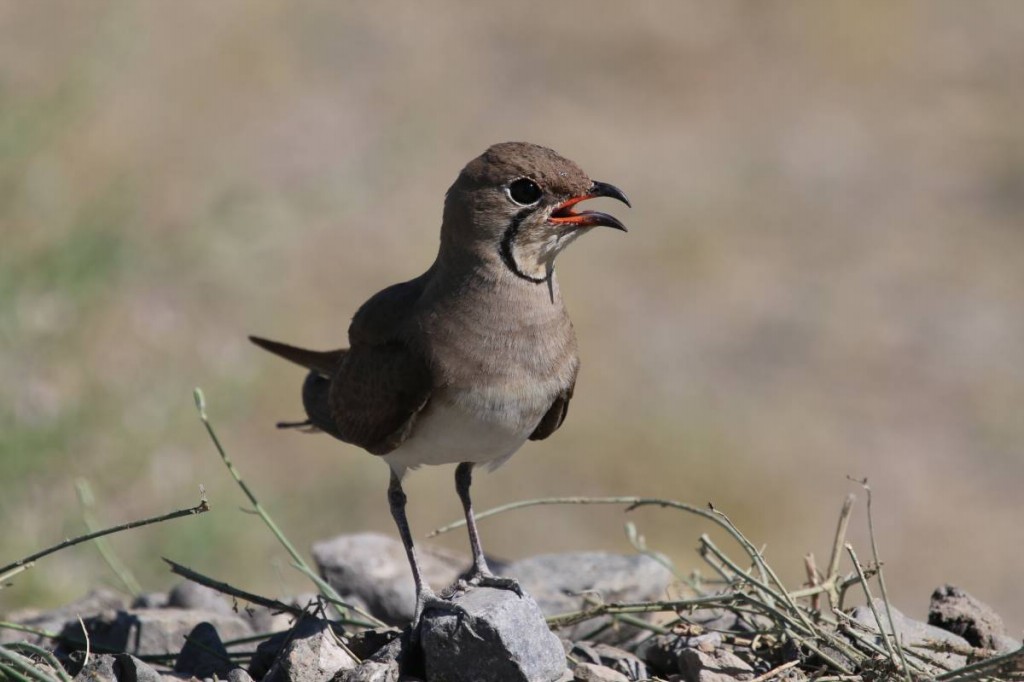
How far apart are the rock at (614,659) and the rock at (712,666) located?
184mm

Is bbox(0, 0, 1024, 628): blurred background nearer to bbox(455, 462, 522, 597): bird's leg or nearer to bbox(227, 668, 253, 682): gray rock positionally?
bbox(455, 462, 522, 597): bird's leg

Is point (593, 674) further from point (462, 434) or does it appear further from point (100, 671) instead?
point (100, 671)

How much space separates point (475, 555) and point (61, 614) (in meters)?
2.04

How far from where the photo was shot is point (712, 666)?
215 inches

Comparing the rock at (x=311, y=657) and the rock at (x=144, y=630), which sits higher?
the rock at (x=144, y=630)

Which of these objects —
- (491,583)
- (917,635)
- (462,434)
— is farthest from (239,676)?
(917,635)

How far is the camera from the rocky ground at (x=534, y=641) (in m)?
5.12

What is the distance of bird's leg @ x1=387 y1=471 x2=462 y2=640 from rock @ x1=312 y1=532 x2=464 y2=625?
31.2 inches

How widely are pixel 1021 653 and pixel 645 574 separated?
2.48 meters

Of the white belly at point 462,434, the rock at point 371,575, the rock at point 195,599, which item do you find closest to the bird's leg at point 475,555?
the white belly at point 462,434

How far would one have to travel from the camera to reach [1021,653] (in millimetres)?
4594

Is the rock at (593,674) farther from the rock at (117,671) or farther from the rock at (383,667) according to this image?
the rock at (117,671)

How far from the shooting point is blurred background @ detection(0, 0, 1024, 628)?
9.38m

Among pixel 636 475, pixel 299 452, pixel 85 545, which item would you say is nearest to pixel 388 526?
pixel 299 452
